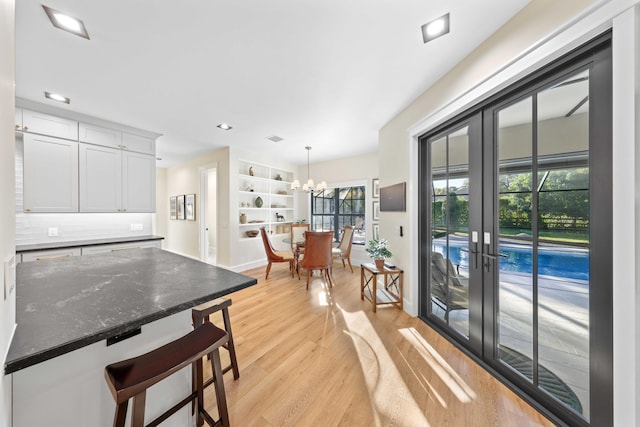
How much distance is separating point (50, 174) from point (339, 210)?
5013 millimetres

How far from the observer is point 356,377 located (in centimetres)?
176

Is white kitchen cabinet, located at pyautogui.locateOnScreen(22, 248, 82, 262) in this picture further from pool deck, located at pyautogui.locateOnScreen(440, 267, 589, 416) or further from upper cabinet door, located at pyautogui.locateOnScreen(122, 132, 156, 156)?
pool deck, located at pyautogui.locateOnScreen(440, 267, 589, 416)

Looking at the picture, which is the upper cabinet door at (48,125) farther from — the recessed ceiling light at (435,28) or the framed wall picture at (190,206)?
the recessed ceiling light at (435,28)

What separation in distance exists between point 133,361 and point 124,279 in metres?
0.61

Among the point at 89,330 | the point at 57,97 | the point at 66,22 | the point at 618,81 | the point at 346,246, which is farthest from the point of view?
the point at 346,246

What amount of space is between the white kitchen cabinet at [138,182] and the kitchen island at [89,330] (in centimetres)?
233

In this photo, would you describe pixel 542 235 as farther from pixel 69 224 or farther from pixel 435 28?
pixel 69 224

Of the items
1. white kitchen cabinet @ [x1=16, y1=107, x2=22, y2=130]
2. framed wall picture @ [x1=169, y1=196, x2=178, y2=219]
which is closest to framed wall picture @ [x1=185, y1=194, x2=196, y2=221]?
framed wall picture @ [x1=169, y1=196, x2=178, y2=219]

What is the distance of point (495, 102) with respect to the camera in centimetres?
175

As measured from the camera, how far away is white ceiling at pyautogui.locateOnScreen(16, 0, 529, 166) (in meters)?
1.48

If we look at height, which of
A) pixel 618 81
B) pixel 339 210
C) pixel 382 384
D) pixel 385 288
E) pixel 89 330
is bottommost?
pixel 382 384

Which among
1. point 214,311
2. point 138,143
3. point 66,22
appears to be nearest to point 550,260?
point 214,311

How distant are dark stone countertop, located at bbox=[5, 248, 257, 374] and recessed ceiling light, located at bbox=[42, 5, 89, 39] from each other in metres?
1.76

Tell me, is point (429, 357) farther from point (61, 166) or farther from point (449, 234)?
point (61, 166)
